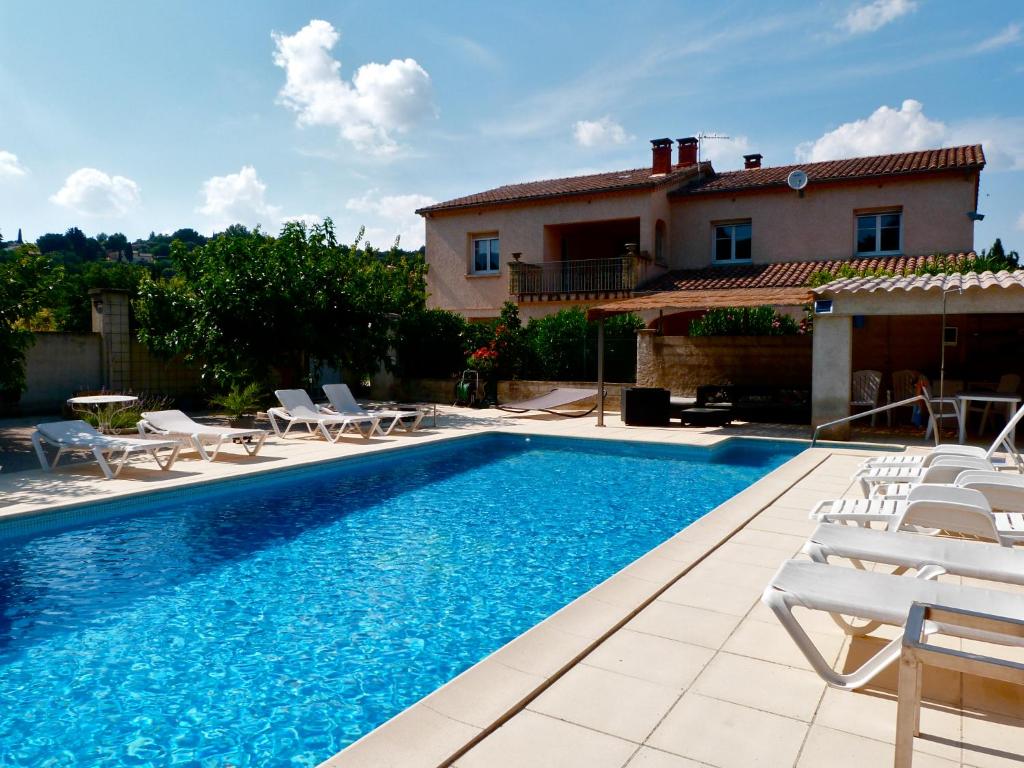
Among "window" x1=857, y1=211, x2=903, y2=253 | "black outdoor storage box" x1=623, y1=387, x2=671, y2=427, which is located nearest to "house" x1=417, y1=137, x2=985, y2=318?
"window" x1=857, y1=211, x2=903, y2=253

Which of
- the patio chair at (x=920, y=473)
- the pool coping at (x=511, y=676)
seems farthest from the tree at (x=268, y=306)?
the patio chair at (x=920, y=473)

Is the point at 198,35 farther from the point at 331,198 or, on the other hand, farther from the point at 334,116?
the point at 331,198

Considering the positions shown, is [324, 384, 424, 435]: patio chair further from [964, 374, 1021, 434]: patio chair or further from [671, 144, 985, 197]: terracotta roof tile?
[671, 144, 985, 197]: terracotta roof tile

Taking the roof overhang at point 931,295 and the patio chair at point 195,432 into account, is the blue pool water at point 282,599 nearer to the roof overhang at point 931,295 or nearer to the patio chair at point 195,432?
the patio chair at point 195,432

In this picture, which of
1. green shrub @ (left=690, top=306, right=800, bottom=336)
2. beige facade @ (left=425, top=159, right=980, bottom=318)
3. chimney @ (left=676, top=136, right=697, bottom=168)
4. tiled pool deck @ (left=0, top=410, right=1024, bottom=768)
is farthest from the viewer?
chimney @ (left=676, top=136, right=697, bottom=168)

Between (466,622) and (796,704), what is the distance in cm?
241

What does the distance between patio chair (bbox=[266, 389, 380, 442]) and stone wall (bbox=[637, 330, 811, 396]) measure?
7757 mm

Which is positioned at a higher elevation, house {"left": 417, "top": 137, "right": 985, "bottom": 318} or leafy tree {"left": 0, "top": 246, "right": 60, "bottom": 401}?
house {"left": 417, "top": 137, "right": 985, "bottom": 318}

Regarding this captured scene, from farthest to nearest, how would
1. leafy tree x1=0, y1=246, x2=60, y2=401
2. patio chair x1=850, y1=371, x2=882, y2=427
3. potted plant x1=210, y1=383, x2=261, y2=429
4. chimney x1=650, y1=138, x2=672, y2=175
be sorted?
chimney x1=650, y1=138, x2=672, y2=175 < patio chair x1=850, y1=371, x2=882, y2=427 < potted plant x1=210, y1=383, x2=261, y2=429 < leafy tree x1=0, y1=246, x2=60, y2=401

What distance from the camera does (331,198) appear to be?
1869 cm

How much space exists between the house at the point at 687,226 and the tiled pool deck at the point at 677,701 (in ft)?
57.7

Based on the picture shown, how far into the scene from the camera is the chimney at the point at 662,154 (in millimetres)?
24969

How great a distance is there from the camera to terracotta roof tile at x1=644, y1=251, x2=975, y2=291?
19.7 m

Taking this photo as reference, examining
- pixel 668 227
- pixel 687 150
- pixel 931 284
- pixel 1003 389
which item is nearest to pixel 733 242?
pixel 668 227
